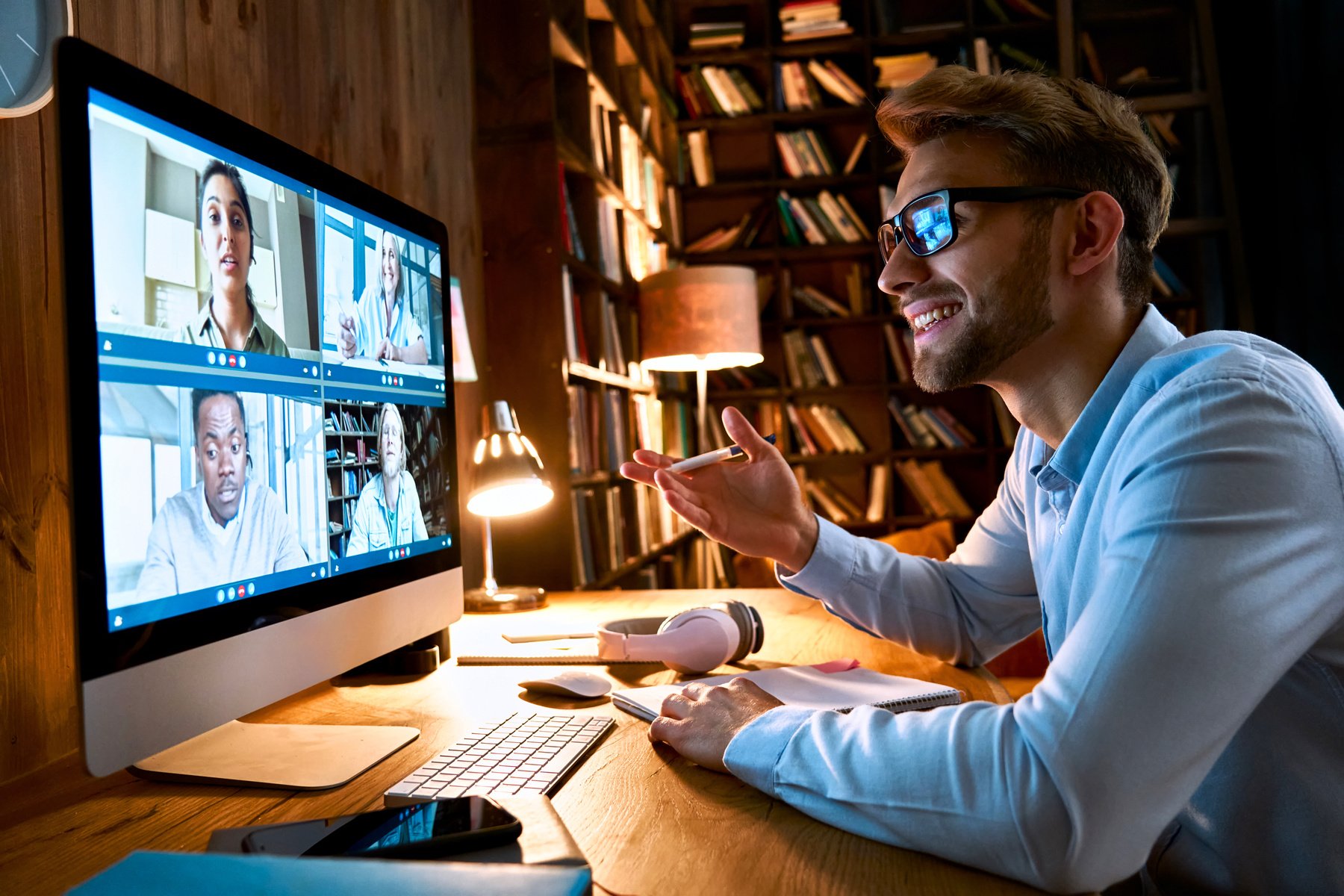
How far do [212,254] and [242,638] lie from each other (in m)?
0.31

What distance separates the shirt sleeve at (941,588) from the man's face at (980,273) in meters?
0.25

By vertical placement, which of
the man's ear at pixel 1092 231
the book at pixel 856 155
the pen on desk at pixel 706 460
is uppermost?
the book at pixel 856 155

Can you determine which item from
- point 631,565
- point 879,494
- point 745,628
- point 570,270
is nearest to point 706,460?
point 745,628

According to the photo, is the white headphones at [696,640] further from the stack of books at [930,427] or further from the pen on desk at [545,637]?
the stack of books at [930,427]

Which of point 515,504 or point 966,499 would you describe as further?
point 966,499

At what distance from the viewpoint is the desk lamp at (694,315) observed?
3.14 m

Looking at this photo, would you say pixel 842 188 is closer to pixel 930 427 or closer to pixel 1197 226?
pixel 930 427

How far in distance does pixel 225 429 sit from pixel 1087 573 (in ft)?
2.54

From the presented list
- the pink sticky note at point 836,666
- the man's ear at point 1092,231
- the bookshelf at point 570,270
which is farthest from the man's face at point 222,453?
the bookshelf at point 570,270

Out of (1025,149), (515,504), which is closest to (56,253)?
(515,504)

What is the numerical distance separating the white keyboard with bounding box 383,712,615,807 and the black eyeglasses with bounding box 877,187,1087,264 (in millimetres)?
702

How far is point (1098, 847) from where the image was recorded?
597 millimetres

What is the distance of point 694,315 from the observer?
3146 mm

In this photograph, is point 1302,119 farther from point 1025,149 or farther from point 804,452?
point 1025,149
